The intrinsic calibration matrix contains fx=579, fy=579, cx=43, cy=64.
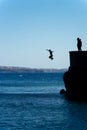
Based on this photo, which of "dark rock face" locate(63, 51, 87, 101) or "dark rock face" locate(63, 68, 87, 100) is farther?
"dark rock face" locate(63, 51, 87, 101)

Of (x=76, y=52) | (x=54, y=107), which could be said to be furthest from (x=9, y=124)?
(x=76, y=52)

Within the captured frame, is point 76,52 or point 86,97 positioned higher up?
point 76,52

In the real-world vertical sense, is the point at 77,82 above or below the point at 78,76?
below

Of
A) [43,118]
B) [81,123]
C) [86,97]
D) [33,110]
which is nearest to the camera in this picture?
[81,123]

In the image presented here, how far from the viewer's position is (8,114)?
4562 centimetres

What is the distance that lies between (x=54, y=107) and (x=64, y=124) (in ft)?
44.1

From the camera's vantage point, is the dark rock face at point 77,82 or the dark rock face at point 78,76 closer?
the dark rock face at point 77,82

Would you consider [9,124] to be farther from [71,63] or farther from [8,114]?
[71,63]

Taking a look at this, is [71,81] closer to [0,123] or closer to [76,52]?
[76,52]

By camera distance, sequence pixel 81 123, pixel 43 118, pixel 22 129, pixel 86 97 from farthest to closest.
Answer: pixel 86 97 < pixel 43 118 < pixel 81 123 < pixel 22 129

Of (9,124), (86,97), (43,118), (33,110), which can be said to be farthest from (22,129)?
(86,97)

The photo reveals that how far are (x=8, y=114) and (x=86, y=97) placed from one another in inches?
399

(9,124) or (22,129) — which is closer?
(22,129)

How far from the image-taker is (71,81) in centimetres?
5350
